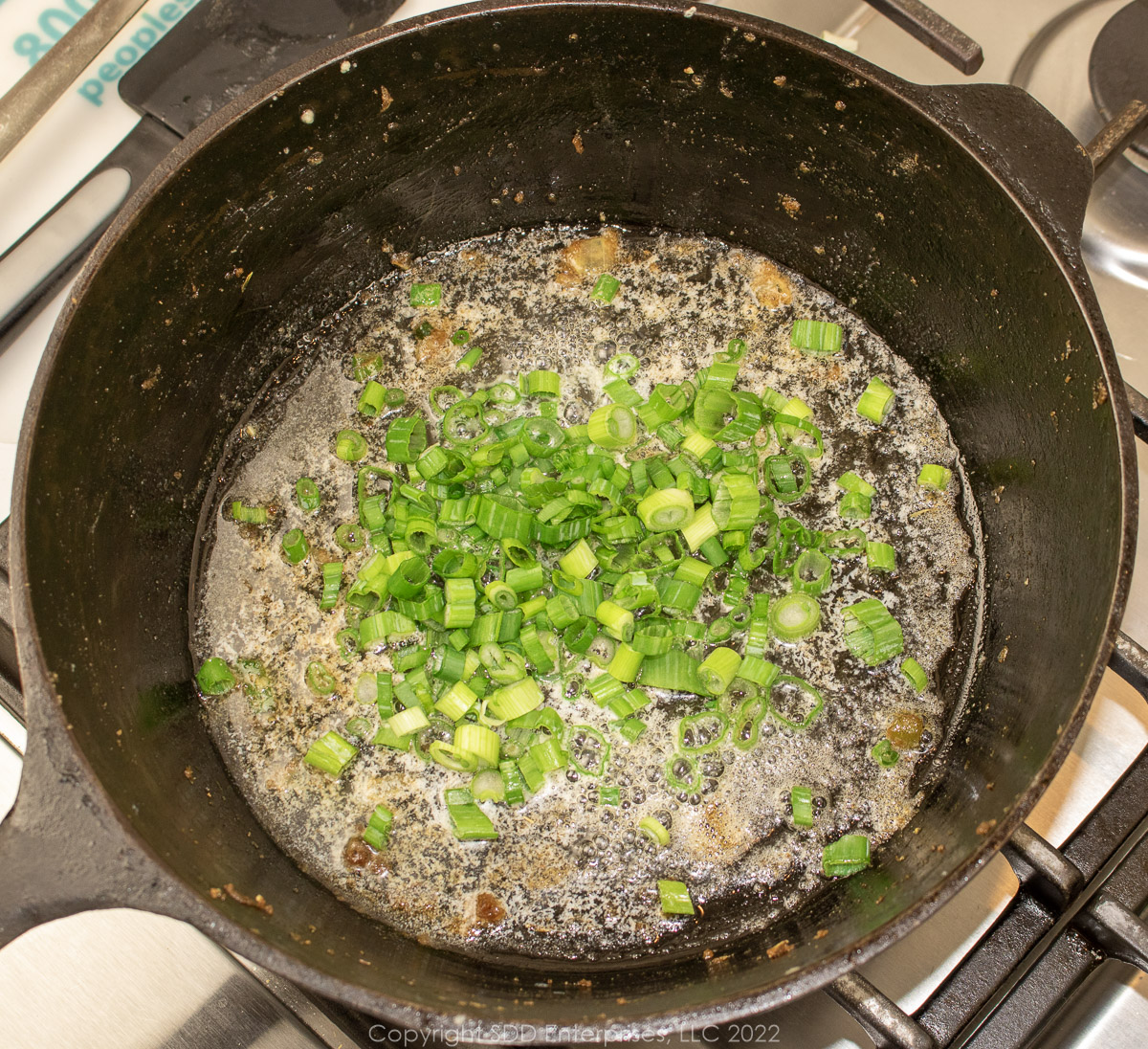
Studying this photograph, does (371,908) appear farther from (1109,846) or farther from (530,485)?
(1109,846)

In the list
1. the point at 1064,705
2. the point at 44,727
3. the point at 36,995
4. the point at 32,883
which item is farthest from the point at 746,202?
the point at 36,995

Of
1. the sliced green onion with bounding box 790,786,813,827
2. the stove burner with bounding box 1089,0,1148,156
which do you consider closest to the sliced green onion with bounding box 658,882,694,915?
the sliced green onion with bounding box 790,786,813,827

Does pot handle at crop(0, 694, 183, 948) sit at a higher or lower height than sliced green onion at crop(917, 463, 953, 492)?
lower

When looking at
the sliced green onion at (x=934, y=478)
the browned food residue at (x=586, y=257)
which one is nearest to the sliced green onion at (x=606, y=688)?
the sliced green onion at (x=934, y=478)

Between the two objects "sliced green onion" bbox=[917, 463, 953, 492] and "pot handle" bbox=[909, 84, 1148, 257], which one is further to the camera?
"sliced green onion" bbox=[917, 463, 953, 492]

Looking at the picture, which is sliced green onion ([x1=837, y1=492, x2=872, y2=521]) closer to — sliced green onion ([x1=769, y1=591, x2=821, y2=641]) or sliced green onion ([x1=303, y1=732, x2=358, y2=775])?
sliced green onion ([x1=769, y1=591, x2=821, y2=641])

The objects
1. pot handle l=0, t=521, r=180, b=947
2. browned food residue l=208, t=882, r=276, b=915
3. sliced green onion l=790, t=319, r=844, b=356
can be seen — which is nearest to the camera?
pot handle l=0, t=521, r=180, b=947

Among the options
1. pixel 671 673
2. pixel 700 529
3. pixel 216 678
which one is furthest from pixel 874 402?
pixel 216 678

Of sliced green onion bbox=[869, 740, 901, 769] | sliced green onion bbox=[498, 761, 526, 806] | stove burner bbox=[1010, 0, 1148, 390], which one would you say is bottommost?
sliced green onion bbox=[498, 761, 526, 806]
